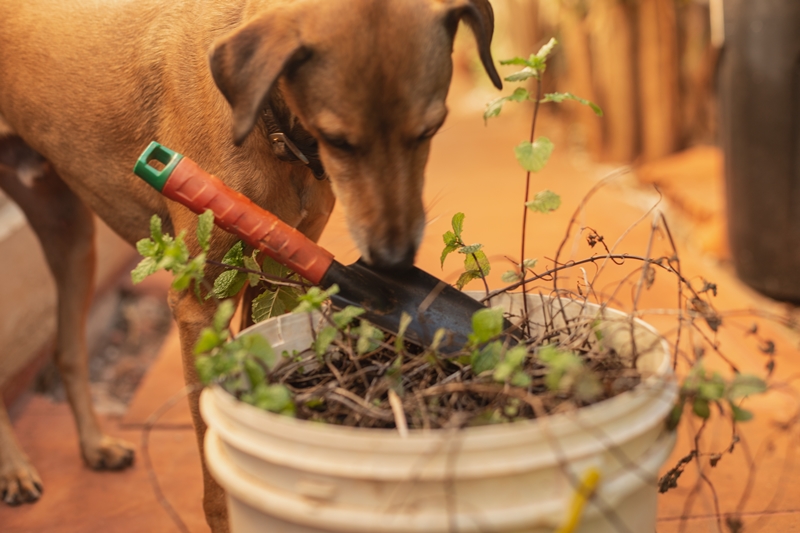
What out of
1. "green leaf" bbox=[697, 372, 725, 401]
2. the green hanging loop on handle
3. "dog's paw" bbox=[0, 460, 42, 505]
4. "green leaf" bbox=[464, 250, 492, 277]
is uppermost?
the green hanging loop on handle

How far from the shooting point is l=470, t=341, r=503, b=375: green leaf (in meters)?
1.19

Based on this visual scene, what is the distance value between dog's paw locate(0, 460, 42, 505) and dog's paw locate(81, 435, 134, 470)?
0.53ft

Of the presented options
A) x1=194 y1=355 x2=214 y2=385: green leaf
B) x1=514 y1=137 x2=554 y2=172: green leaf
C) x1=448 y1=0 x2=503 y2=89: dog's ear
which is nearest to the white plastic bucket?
x1=194 y1=355 x2=214 y2=385: green leaf

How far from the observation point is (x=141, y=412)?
9.12 feet

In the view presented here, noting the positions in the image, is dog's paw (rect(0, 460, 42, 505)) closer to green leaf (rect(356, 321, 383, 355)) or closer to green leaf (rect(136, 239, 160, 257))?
green leaf (rect(136, 239, 160, 257))

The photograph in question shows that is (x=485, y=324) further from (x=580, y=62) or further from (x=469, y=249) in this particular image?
(x=580, y=62)

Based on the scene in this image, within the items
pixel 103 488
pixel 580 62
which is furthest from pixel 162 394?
pixel 580 62

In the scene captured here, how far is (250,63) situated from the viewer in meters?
1.47

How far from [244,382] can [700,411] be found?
645 mm

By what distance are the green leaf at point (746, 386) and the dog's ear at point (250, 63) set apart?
0.92 meters

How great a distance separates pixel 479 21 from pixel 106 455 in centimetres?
167

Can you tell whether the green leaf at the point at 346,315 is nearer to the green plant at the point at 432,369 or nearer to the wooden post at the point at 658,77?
the green plant at the point at 432,369

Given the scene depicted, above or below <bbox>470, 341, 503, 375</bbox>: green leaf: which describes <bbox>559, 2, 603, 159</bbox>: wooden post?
below

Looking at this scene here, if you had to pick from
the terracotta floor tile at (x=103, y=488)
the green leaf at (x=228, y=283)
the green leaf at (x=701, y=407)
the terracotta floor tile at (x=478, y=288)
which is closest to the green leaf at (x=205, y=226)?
the green leaf at (x=228, y=283)
